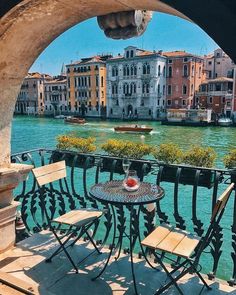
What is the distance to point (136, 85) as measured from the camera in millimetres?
54688

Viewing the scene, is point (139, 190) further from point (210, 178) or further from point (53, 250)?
point (53, 250)

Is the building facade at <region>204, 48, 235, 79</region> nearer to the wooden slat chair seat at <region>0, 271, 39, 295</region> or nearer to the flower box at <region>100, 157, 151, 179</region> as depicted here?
the flower box at <region>100, 157, 151, 179</region>

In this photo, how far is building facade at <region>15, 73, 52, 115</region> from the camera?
74062 millimetres

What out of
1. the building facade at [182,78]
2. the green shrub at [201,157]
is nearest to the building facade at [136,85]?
the building facade at [182,78]

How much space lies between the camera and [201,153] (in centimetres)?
836

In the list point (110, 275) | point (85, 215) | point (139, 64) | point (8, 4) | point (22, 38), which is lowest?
point (110, 275)

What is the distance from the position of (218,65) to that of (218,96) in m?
8.84

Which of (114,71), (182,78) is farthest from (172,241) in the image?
(114,71)

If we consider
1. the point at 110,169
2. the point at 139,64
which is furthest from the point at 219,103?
the point at 110,169

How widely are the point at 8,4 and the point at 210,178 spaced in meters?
2.08

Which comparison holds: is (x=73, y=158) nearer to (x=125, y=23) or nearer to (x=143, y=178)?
(x=143, y=178)

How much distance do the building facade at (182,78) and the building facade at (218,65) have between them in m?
1.78

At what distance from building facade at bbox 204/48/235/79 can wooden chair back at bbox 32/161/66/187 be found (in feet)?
177

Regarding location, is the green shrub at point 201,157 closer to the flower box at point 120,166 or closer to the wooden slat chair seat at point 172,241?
the flower box at point 120,166
